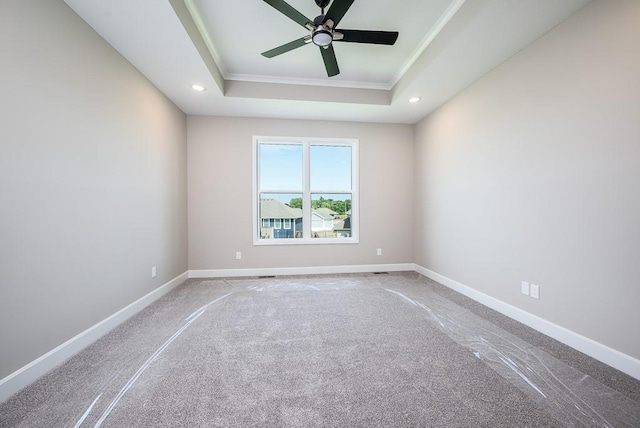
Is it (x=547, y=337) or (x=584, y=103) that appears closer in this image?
(x=584, y=103)

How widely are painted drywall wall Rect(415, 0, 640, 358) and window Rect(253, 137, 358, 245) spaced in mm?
1780

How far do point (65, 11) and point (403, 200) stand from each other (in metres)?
4.27

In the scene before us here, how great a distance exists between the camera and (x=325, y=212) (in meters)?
4.29

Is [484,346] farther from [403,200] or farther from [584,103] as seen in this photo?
[403,200]

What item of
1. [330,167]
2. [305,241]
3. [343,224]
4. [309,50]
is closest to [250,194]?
[305,241]

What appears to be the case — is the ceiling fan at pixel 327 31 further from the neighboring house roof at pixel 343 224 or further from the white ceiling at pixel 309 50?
the neighboring house roof at pixel 343 224

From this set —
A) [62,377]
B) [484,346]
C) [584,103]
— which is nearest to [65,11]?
[62,377]

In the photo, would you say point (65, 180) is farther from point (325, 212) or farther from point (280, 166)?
point (325, 212)

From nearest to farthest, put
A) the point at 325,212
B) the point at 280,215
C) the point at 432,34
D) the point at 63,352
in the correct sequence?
the point at 63,352
the point at 432,34
the point at 280,215
the point at 325,212

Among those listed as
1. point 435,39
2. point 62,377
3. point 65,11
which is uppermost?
point 435,39

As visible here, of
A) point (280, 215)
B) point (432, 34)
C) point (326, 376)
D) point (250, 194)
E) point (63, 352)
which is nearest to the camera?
point (326, 376)

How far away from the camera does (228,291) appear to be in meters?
3.26

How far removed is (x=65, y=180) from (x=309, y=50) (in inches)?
97.4

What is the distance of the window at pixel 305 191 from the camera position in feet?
13.5
